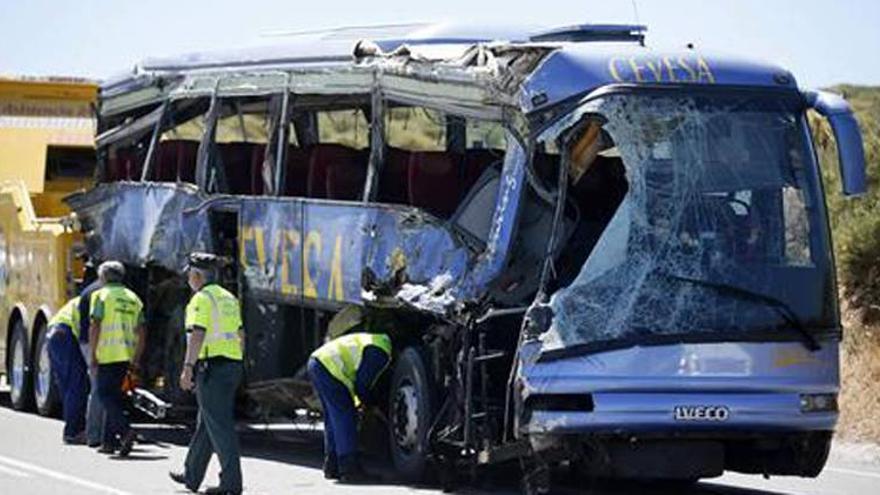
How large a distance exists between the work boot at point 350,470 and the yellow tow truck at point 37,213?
679 cm

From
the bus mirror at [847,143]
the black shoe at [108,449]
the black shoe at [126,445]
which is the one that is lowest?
the black shoe at [108,449]

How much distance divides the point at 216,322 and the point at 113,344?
166 inches

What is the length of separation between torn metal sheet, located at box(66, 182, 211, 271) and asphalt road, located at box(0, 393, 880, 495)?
1791mm

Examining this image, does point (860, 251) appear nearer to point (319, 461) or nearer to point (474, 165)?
point (319, 461)

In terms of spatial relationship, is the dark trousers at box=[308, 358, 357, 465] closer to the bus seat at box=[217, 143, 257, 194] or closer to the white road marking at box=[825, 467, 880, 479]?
the bus seat at box=[217, 143, 257, 194]

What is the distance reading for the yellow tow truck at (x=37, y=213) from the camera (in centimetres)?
2269

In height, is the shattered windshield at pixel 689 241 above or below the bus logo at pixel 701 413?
above

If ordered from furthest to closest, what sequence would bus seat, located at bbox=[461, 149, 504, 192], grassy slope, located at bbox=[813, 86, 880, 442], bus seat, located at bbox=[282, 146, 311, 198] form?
grassy slope, located at bbox=[813, 86, 880, 442] < bus seat, located at bbox=[282, 146, 311, 198] < bus seat, located at bbox=[461, 149, 504, 192]

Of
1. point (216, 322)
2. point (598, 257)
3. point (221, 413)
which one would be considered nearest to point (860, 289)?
point (598, 257)

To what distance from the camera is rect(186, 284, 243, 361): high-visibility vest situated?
48.3 feet

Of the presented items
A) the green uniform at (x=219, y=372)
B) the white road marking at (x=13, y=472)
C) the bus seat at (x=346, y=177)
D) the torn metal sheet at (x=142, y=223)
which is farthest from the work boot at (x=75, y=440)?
the green uniform at (x=219, y=372)

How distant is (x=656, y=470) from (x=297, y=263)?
4675 millimetres

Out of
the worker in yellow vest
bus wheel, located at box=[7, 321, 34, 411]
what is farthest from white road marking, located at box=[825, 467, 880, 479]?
bus wheel, located at box=[7, 321, 34, 411]

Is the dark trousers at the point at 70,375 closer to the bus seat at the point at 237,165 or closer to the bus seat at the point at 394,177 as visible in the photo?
the bus seat at the point at 237,165
